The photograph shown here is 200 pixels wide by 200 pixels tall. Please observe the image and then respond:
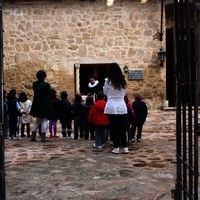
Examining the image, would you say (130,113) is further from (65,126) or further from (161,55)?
(161,55)

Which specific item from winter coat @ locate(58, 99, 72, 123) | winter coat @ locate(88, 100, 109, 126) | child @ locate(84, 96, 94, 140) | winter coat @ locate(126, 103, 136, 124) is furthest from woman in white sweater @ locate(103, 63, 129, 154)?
winter coat @ locate(58, 99, 72, 123)

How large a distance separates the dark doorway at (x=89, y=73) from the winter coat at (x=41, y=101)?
6.00m

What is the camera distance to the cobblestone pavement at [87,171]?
4266 millimetres

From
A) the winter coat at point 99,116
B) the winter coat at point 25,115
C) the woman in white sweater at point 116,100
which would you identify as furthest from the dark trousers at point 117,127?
the winter coat at point 25,115

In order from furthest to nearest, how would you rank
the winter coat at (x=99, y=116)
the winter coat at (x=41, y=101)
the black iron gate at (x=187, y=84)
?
the winter coat at (x=41, y=101) < the winter coat at (x=99, y=116) < the black iron gate at (x=187, y=84)

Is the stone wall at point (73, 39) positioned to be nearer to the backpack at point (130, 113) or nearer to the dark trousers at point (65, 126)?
the dark trousers at point (65, 126)

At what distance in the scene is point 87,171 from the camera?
5.24m

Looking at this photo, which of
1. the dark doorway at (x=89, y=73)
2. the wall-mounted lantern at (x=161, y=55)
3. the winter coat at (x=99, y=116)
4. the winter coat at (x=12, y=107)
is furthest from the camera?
the dark doorway at (x=89, y=73)

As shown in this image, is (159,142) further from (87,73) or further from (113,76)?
(87,73)

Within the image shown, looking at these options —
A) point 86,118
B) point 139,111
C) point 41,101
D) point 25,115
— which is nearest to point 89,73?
point 25,115

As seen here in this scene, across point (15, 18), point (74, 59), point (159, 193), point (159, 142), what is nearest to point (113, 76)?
point (159, 142)

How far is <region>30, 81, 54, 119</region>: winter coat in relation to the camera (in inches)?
309

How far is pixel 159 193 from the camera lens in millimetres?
4230

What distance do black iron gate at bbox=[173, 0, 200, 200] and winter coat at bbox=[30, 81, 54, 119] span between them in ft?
15.4
